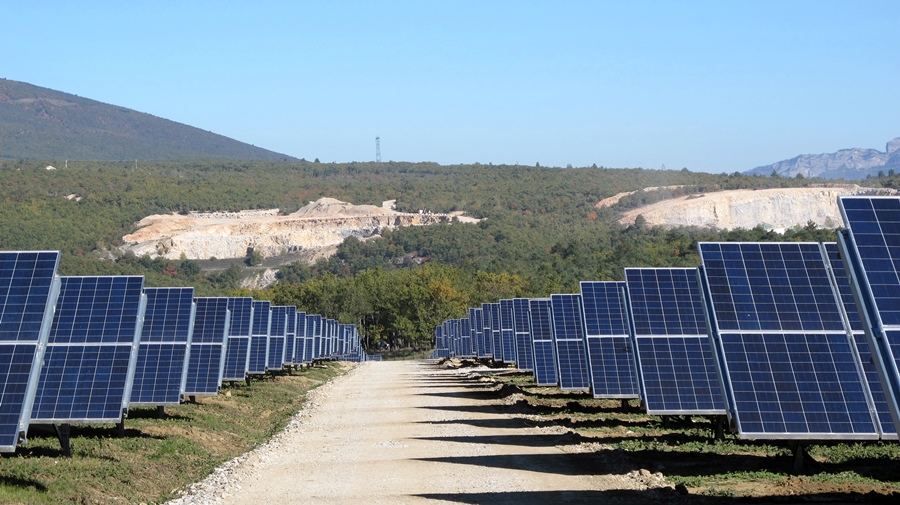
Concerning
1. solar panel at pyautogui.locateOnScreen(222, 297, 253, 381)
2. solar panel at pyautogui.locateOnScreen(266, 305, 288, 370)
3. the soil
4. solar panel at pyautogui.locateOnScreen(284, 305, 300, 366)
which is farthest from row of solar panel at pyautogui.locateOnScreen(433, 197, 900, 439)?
solar panel at pyautogui.locateOnScreen(284, 305, 300, 366)

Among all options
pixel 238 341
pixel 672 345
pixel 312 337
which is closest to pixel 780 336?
pixel 672 345

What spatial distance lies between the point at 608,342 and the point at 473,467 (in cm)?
1185

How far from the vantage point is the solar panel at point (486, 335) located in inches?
2808

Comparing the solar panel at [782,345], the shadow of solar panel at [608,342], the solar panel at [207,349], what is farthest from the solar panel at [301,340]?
the solar panel at [782,345]

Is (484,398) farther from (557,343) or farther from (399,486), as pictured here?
(399,486)

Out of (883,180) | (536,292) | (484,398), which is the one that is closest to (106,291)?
(484,398)

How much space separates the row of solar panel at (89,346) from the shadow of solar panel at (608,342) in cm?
1105

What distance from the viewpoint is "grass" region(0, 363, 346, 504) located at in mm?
18891

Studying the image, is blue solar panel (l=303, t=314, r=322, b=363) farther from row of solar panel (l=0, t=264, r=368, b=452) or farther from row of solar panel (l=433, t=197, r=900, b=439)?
row of solar panel (l=433, t=197, r=900, b=439)

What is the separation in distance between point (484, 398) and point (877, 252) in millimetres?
30257

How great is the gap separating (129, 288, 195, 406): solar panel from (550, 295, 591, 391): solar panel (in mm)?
11728

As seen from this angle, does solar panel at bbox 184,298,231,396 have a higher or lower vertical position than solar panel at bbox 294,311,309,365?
lower

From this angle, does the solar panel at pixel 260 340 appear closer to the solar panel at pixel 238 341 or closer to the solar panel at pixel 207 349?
the solar panel at pixel 238 341

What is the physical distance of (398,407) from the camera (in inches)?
1590
